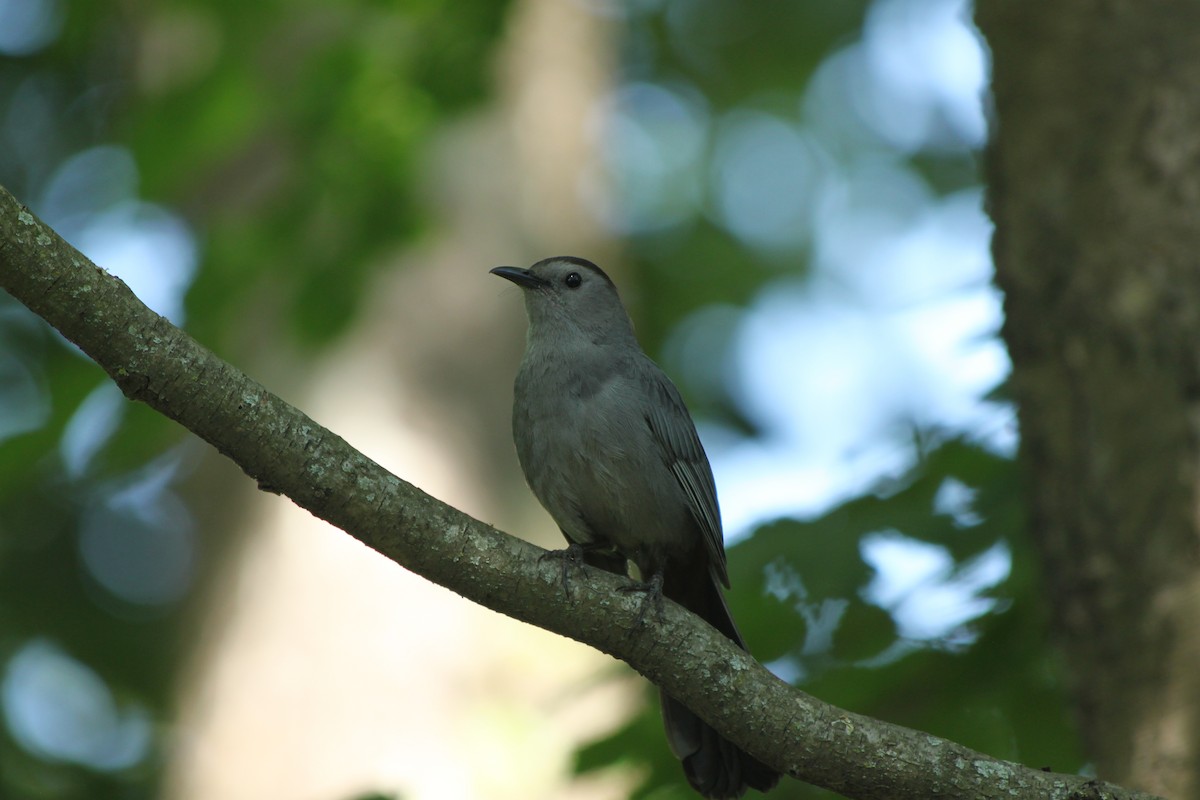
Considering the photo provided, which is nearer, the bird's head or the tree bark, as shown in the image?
the tree bark

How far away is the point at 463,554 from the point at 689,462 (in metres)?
1.69

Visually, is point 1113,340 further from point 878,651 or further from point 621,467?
point 621,467

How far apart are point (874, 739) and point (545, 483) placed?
172cm

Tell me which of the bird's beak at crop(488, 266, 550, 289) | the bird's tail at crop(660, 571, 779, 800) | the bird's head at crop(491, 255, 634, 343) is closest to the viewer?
the bird's tail at crop(660, 571, 779, 800)

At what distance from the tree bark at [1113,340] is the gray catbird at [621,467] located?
119 centimetres

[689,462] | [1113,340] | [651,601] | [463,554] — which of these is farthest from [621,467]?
[1113,340]

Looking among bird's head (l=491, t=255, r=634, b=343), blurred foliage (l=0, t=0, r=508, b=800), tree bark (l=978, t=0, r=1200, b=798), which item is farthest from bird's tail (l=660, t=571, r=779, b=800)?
blurred foliage (l=0, t=0, r=508, b=800)

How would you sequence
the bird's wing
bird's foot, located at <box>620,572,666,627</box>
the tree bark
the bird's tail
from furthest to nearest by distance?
the bird's wing → the tree bark → the bird's tail → bird's foot, located at <box>620,572,666,627</box>

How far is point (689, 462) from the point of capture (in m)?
4.26

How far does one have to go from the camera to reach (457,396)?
6238 millimetres

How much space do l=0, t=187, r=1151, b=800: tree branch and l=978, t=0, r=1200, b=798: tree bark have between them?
1122mm

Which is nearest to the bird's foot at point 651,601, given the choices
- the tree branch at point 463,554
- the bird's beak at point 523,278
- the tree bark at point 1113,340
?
the tree branch at point 463,554

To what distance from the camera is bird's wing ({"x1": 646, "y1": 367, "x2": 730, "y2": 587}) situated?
4043 millimetres

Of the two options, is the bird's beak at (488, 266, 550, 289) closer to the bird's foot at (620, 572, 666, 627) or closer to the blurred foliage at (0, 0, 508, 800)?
the blurred foliage at (0, 0, 508, 800)
